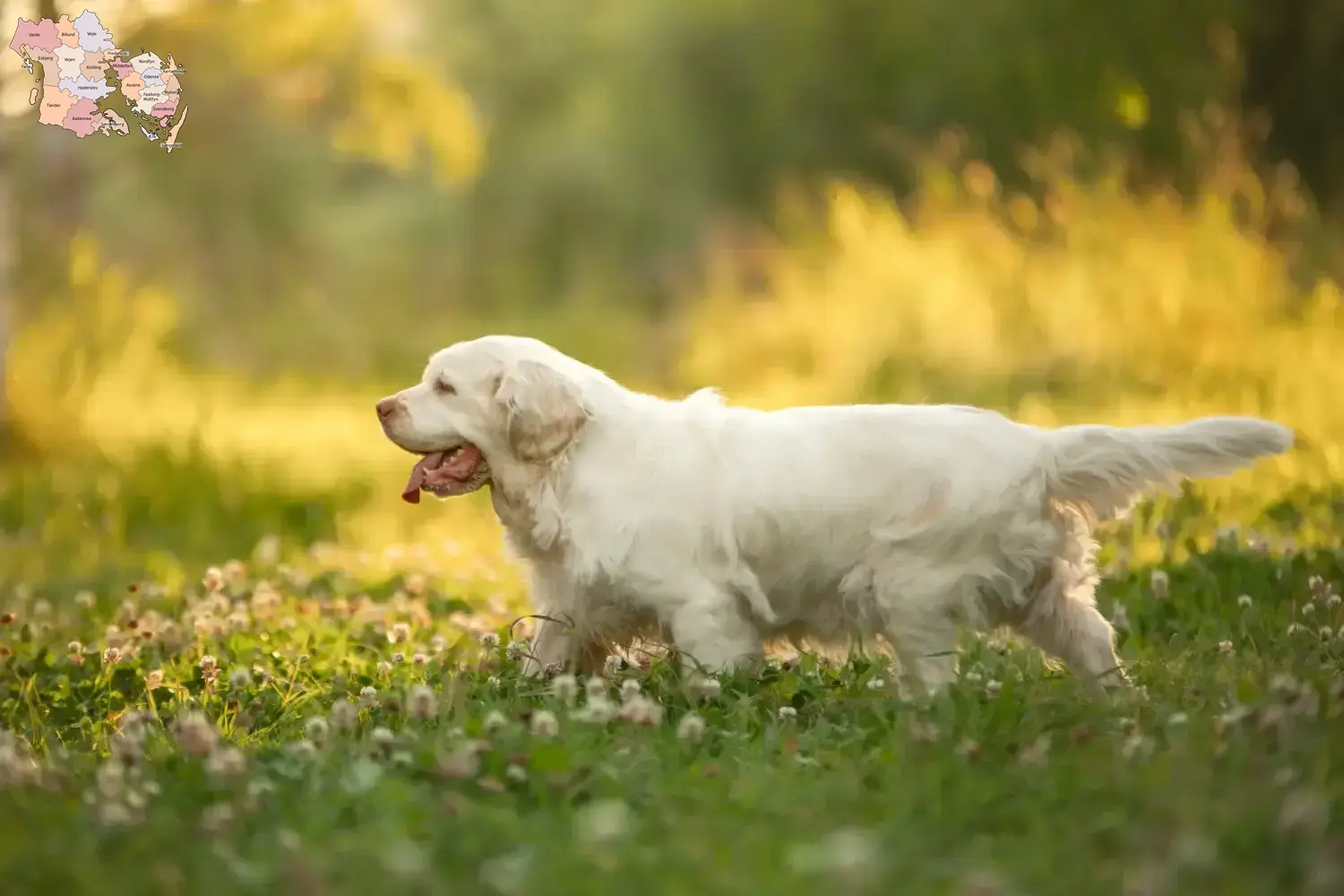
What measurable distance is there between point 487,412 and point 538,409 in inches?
6.7

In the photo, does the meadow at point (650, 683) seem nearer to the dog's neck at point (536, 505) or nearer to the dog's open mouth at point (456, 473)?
the dog's neck at point (536, 505)

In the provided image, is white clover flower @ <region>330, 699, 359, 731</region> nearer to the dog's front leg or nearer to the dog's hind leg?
the dog's front leg

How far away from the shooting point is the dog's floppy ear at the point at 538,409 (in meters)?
4.23

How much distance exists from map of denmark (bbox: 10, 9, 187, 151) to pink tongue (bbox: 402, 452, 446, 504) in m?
2.34

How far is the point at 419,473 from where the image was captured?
4.37 metres

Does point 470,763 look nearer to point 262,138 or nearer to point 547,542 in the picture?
point 547,542

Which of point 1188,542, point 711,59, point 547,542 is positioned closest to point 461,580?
point 547,542

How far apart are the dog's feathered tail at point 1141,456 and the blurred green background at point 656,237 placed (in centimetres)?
203

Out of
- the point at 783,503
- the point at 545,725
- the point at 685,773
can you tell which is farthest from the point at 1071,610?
the point at 545,725

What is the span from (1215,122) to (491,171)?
50.6 ft

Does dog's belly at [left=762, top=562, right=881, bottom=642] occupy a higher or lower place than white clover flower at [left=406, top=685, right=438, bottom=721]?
higher

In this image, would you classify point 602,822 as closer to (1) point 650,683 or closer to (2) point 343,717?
(2) point 343,717

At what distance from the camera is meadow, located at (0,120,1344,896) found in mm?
2623

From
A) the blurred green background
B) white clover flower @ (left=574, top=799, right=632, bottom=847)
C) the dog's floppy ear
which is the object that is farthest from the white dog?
the blurred green background
